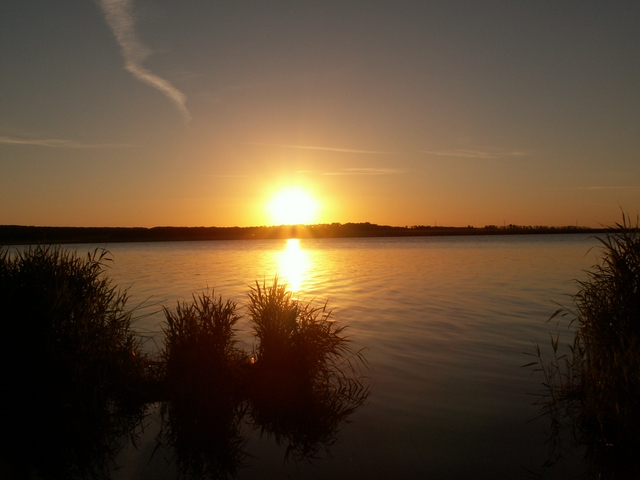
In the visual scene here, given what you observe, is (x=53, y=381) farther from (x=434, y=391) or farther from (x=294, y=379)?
(x=434, y=391)

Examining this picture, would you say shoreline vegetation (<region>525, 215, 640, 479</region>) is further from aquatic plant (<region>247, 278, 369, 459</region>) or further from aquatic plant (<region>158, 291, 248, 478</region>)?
aquatic plant (<region>158, 291, 248, 478</region>)

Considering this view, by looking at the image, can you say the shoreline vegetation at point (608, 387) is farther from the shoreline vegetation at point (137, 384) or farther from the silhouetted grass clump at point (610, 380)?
the shoreline vegetation at point (137, 384)

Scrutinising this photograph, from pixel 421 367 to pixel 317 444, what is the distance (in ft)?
14.1

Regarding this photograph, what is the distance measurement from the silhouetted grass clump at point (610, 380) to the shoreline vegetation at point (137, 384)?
11.1 feet

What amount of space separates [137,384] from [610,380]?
24.3 ft

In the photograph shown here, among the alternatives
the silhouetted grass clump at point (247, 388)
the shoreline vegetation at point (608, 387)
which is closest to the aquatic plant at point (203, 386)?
the silhouetted grass clump at point (247, 388)

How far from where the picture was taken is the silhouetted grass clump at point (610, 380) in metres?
6.23

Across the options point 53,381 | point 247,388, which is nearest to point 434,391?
point 247,388

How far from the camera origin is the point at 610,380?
6762mm

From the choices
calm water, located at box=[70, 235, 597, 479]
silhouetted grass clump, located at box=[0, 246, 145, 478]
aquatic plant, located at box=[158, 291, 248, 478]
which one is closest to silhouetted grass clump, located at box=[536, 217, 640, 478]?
calm water, located at box=[70, 235, 597, 479]

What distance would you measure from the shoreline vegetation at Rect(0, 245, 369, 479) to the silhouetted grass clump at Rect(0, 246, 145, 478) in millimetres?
14

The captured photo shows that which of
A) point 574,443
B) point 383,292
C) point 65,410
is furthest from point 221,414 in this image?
point 383,292

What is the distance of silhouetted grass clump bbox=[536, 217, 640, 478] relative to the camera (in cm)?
623

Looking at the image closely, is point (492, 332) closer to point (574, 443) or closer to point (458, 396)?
point (458, 396)
